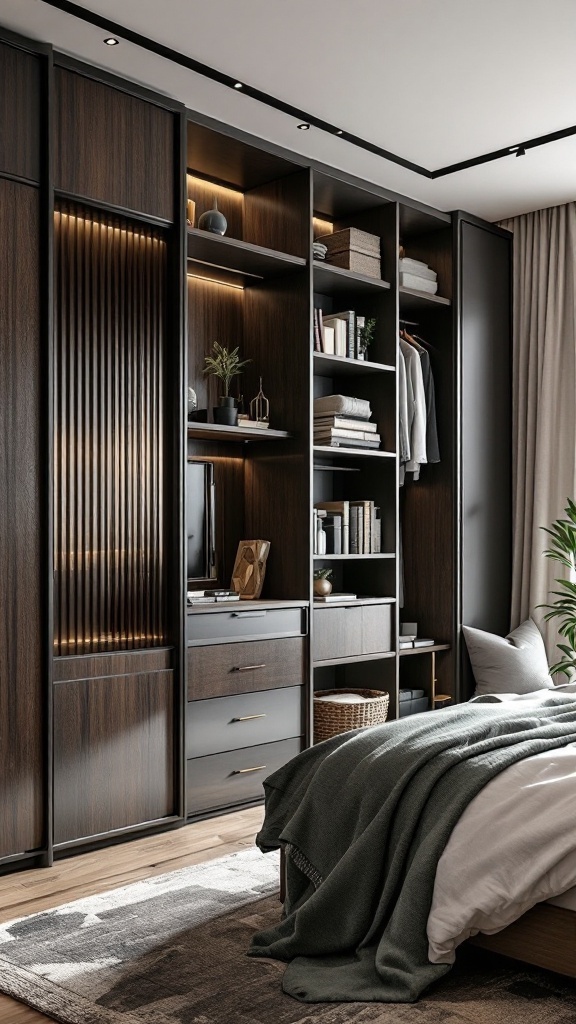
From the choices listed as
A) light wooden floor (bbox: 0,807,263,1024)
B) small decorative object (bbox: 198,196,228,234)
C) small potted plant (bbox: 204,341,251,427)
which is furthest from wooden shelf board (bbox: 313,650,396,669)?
small decorative object (bbox: 198,196,228,234)

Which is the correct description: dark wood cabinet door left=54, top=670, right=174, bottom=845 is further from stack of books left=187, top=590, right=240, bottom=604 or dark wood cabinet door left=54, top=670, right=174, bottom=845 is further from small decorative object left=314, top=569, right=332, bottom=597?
small decorative object left=314, top=569, right=332, bottom=597

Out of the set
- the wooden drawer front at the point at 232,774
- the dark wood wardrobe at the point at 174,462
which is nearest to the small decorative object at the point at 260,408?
the dark wood wardrobe at the point at 174,462

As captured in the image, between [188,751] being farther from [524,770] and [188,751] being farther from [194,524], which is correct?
[524,770]

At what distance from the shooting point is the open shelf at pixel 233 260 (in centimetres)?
406

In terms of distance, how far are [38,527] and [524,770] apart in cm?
179

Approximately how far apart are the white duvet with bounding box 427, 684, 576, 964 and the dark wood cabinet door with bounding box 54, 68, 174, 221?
2.47 meters

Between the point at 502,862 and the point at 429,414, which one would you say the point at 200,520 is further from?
the point at 502,862

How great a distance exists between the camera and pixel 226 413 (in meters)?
4.21

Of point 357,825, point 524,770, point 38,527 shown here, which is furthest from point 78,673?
point 524,770

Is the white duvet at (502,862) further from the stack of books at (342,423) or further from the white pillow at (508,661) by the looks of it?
the white pillow at (508,661)

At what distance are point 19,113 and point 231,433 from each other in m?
1.50

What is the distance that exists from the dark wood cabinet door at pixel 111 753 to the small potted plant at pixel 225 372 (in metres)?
1.13

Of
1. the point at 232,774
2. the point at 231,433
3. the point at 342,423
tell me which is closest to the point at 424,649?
the point at 342,423

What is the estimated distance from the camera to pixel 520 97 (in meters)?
3.95
